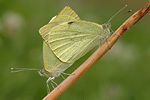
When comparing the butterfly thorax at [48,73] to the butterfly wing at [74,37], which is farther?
the butterfly wing at [74,37]

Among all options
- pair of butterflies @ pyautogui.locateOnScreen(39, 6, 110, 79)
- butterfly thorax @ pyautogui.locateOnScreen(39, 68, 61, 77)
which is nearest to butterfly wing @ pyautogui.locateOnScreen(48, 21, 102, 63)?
pair of butterflies @ pyautogui.locateOnScreen(39, 6, 110, 79)

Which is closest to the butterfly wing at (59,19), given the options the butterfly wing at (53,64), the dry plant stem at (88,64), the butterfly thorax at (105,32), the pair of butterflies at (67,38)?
the pair of butterflies at (67,38)

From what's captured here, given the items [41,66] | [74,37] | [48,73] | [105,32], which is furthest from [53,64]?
[41,66]

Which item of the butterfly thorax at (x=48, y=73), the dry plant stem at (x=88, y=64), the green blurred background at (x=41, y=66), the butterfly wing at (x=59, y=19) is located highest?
the dry plant stem at (x=88, y=64)

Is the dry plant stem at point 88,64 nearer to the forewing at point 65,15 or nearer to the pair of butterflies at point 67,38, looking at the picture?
the pair of butterflies at point 67,38

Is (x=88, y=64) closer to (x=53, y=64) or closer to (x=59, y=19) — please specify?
(x=53, y=64)

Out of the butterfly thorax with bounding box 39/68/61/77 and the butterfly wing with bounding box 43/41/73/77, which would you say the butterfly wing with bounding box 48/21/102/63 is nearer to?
the butterfly wing with bounding box 43/41/73/77

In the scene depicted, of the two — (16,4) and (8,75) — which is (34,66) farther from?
(16,4)

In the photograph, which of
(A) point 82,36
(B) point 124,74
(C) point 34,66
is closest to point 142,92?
(B) point 124,74
